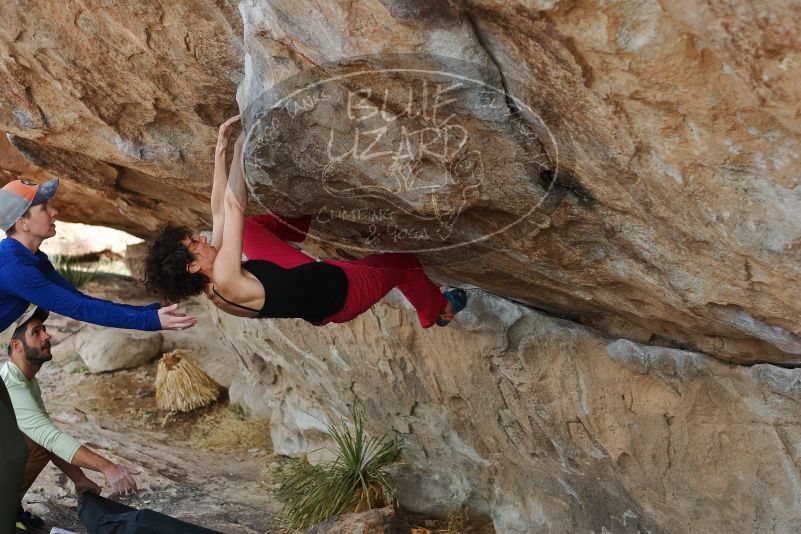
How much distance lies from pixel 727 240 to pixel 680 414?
1.41 m

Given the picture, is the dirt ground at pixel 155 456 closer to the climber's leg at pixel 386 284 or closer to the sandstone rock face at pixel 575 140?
the climber's leg at pixel 386 284

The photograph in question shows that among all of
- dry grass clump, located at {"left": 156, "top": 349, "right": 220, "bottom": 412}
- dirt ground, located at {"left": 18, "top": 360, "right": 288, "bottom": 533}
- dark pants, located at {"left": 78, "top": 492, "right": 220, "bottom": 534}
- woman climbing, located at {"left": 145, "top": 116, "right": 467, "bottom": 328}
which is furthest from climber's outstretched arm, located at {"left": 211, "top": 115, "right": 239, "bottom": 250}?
dry grass clump, located at {"left": 156, "top": 349, "right": 220, "bottom": 412}

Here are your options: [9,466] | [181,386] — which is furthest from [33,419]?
[181,386]

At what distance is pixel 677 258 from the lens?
3266 millimetres

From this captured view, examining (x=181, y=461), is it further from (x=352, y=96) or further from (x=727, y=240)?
(x=727, y=240)

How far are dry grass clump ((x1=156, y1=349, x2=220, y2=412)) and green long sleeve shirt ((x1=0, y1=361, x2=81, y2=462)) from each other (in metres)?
2.78

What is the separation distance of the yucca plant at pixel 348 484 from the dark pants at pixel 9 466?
2.10m

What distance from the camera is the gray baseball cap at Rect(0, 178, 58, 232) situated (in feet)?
14.3

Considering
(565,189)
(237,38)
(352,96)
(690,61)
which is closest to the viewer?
(690,61)

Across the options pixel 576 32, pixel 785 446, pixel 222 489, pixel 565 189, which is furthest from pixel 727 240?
pixel 222 489

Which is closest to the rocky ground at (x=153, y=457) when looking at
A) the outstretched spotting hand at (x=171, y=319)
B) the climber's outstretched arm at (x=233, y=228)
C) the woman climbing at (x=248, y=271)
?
the outstretched spotting hand at (x=171, y=319)

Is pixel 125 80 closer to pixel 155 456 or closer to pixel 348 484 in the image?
pixel 348 484

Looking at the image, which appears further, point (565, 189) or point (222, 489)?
point (222, 489)

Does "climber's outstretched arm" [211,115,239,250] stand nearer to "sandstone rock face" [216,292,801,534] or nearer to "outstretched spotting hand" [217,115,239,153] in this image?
"outstretched spotting hand" [217,115,239,153]
